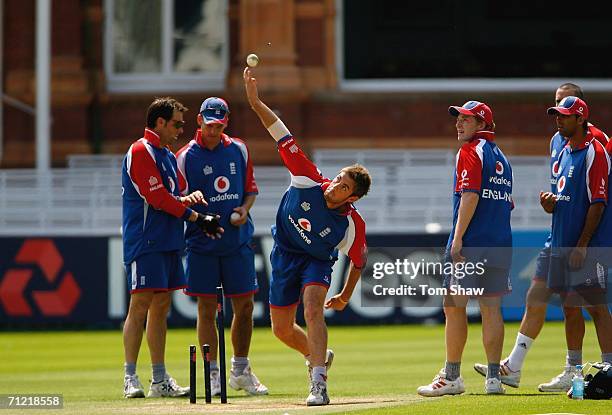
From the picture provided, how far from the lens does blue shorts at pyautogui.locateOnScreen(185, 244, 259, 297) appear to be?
12141 mm

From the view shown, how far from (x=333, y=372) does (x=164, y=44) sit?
Result: 15.1 meters

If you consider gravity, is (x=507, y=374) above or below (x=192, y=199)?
below

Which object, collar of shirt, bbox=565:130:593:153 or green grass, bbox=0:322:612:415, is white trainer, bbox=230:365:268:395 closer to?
green grass, bbox=0:322:612:415

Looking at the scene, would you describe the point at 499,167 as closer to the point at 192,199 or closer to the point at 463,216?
the point at 463,216

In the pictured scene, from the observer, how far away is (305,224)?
10836mm

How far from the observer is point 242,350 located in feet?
39.6

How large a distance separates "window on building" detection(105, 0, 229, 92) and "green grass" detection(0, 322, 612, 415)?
8.21 m

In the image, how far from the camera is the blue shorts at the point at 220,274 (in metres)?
12.1

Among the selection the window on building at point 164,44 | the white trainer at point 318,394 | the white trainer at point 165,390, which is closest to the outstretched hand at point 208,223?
the white trainer at point 165,390

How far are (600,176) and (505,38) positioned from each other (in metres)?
16.9

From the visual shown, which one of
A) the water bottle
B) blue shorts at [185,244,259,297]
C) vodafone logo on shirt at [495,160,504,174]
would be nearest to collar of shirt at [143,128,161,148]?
blue shorts at [185,244,259,297]

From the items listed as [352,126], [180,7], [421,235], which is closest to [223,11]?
[180,7]

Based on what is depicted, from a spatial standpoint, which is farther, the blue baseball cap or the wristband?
the blue baseball cap

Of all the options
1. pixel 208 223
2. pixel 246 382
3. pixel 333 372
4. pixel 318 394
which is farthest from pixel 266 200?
pixel 318 394
